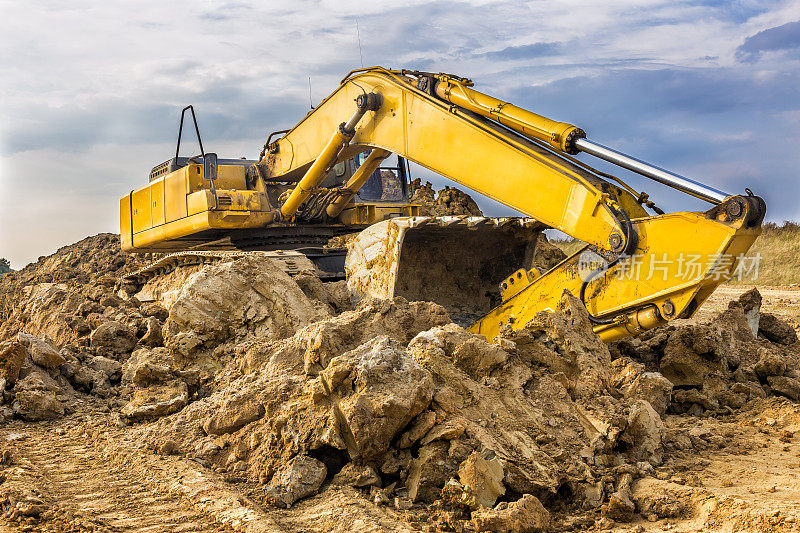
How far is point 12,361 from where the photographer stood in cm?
657

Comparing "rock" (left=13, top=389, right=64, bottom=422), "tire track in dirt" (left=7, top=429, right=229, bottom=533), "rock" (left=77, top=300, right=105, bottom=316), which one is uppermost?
"rock" (left=77, top=300, right=105, bottom=316)

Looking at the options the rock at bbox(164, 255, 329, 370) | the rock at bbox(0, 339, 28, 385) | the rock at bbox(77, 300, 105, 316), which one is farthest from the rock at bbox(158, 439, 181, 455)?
the rock at bbox(77, 300, 105, 316)

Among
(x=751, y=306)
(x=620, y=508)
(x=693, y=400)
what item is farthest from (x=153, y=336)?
(x=751, y=306)

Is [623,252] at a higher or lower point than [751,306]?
higher

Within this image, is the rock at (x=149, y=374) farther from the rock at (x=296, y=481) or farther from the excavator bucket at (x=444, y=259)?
the rock at (x=296, y=481)

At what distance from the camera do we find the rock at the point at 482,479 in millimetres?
3729

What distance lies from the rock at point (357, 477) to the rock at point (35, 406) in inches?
136

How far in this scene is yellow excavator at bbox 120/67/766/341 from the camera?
5840 mm

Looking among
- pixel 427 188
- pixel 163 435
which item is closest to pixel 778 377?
pixel 163 435

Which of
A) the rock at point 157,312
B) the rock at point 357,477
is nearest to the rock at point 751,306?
the rock at point 357,477

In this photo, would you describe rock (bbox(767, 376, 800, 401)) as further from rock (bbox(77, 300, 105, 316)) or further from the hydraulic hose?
rock (bbox(77, 300, 105, 316))

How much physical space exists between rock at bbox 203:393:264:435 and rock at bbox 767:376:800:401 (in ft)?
13.8

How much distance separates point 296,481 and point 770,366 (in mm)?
4321

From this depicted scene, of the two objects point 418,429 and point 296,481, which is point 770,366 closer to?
point 418,429
